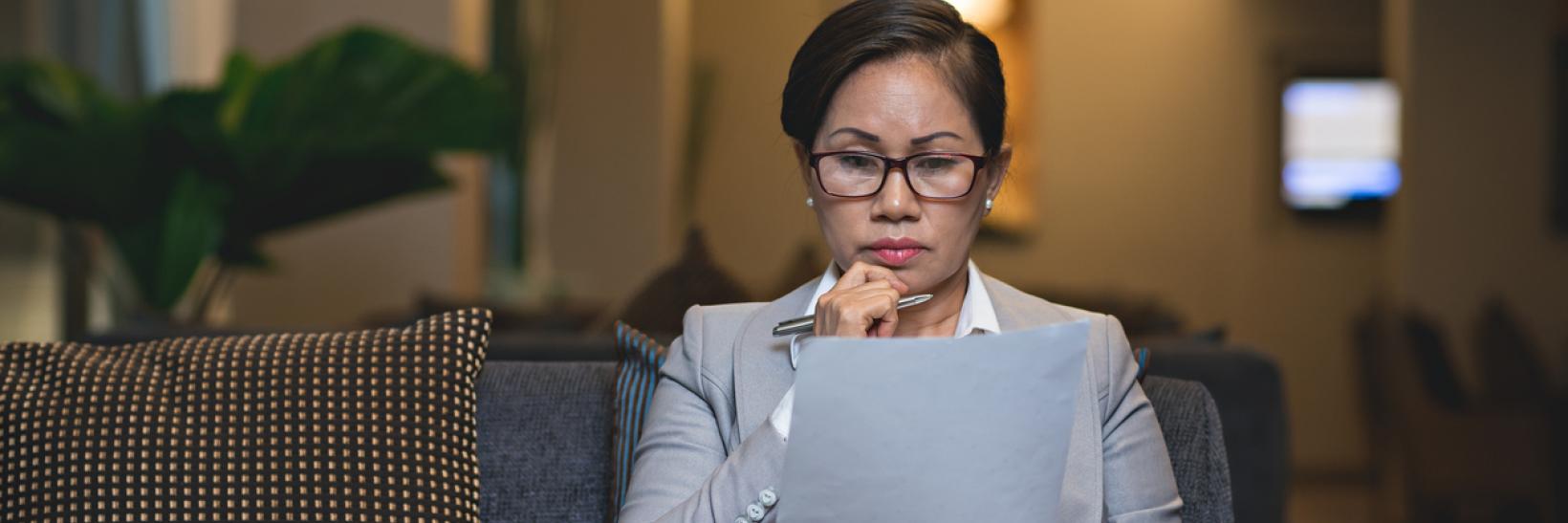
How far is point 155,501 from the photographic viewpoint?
1.33m

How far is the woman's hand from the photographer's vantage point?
1.14 meters

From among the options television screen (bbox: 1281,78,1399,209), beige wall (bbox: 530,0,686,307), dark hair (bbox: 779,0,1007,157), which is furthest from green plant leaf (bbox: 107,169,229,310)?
television screen (bbox: 1281,78,1399,209)

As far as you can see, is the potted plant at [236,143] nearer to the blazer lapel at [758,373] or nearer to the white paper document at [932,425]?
the blazer lapel at [758,373]

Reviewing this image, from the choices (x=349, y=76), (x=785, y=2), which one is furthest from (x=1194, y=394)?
(x=785, y=2)

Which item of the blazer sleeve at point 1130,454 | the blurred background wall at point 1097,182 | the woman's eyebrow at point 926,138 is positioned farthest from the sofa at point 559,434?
the blurred background wall at point 1097,182

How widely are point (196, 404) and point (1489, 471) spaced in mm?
4177

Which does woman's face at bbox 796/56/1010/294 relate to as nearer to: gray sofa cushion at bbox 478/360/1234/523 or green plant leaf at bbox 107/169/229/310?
gray sofa cushion at bbox 478/360/1234/523

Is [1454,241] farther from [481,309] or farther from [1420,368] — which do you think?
[481,309]

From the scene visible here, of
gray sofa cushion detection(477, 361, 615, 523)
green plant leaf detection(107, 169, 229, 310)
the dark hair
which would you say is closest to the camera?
the dark hair

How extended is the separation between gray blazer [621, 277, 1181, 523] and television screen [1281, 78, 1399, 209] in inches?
250

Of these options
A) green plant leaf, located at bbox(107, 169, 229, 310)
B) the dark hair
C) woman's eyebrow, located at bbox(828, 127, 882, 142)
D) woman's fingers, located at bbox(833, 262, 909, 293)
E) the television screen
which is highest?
the dark hair

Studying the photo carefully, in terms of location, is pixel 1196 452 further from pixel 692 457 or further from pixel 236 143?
pixel 236 143

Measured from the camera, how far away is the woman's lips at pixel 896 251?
4.06 feet

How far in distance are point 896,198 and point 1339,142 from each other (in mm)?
6589
